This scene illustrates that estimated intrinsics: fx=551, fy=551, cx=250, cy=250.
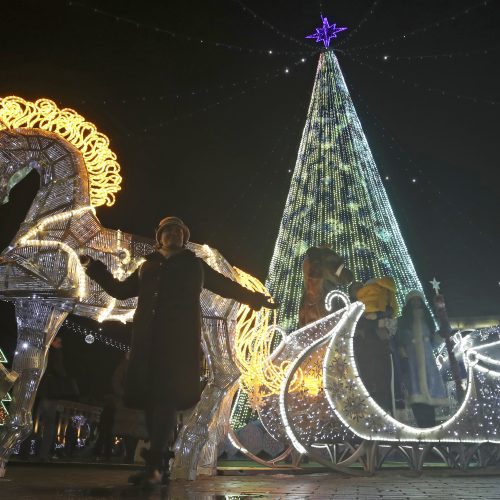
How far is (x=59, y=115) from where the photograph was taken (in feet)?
16.3

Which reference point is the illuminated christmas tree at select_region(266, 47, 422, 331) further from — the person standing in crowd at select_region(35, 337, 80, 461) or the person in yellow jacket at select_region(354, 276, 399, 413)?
the person in yellow jacket at select_region(354, 276, 399, 413)

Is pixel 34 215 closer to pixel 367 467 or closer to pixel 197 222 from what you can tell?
pixel 367 467

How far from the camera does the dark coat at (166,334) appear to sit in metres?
2.85

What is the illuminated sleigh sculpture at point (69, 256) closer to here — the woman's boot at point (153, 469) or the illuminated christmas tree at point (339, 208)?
the woman's boot at point (153, 469)

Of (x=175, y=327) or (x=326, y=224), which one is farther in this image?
(x=326, y=224)

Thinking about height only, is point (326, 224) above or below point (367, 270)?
above

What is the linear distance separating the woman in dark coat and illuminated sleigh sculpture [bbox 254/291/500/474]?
83.0 inches

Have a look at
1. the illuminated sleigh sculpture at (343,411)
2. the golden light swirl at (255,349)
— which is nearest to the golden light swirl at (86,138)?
the golden light swirl at (255,349)

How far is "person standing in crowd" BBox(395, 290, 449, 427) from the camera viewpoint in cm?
586

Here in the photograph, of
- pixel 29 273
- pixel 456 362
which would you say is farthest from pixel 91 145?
pixel 456 362

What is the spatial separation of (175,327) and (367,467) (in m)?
2.94

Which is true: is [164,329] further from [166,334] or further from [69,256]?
[69,256]

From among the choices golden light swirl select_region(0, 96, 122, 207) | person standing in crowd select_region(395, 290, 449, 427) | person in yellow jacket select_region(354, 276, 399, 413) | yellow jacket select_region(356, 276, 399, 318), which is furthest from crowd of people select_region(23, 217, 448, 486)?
person standing in crowd select_region(395, 290, 449, 427)

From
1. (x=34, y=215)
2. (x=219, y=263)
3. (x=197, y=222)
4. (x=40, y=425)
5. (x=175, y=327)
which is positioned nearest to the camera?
(x=175, y=327)
